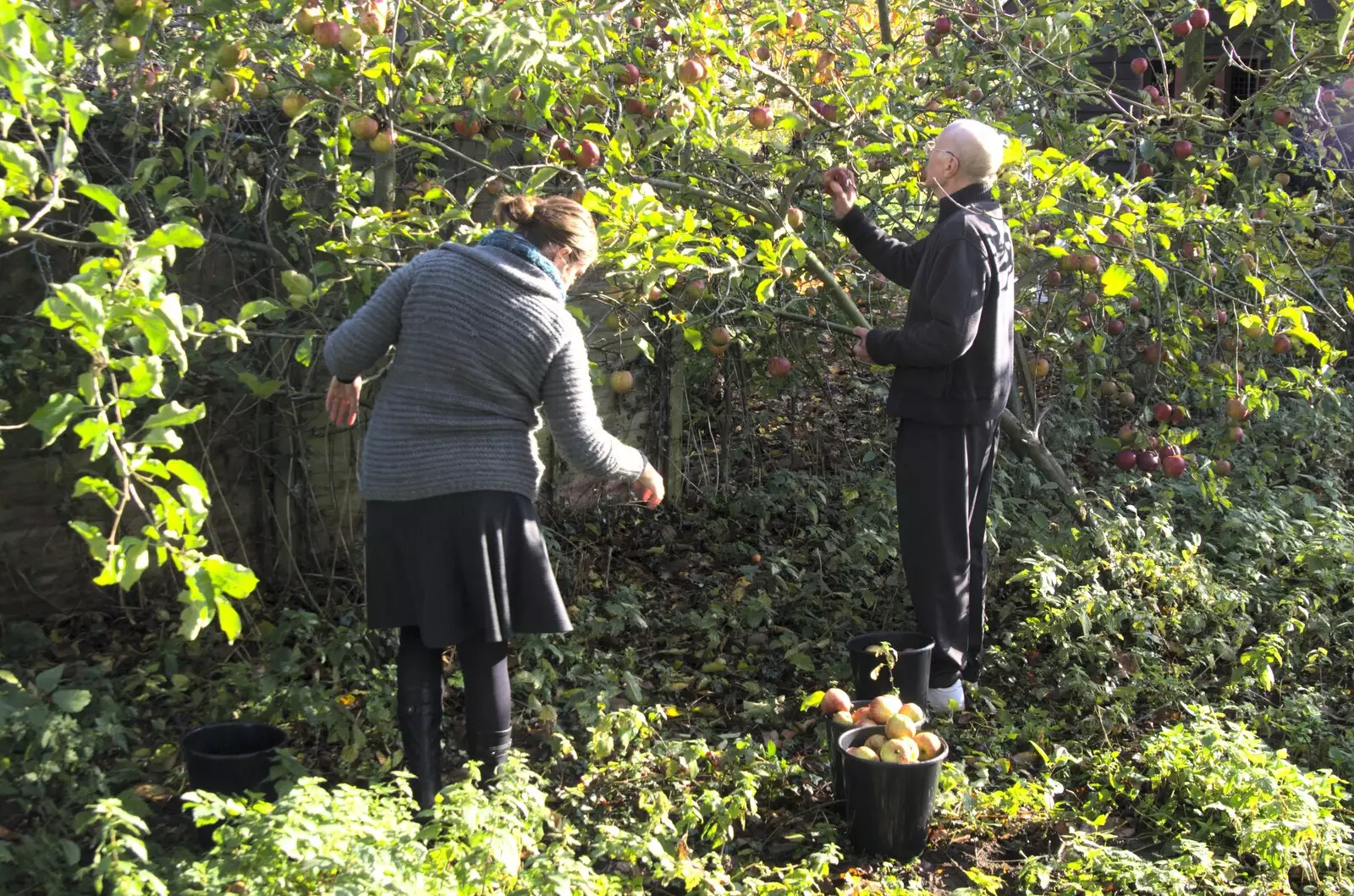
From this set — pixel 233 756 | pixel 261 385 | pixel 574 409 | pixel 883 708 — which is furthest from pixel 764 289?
pixel 233 756

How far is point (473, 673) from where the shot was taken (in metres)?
2.97

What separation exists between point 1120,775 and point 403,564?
2.07 m

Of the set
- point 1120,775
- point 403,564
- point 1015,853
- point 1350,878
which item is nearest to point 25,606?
point 403,564

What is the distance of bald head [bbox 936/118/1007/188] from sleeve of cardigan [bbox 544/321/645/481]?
140 centimetres

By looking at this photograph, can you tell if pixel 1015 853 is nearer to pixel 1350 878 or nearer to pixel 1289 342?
pixel 1350 878

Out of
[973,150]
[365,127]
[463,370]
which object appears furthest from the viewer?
[973,150]

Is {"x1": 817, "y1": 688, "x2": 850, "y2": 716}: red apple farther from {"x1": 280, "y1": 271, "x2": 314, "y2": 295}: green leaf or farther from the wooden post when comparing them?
the wooden post

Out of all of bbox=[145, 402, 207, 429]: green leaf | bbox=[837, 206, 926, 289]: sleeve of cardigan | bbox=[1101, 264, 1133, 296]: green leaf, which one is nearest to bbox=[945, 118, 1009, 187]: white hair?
bbox=[837, 206, 926, 289]: sleeve of cardigan

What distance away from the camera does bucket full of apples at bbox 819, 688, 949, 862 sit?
117 inches

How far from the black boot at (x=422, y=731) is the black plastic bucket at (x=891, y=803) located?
1026 millimetres

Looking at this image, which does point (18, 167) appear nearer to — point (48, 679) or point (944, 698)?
point (48, 679)

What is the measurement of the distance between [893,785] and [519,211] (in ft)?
5.45

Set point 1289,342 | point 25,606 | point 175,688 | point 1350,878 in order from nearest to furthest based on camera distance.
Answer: point 1350,878, point 175,688, point 25,606, point 1289,342

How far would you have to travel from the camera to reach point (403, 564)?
2900 mm
